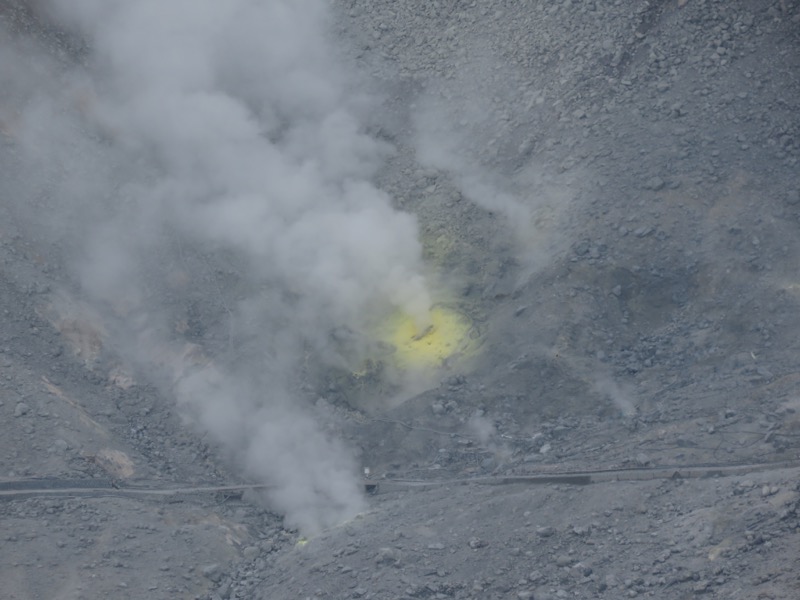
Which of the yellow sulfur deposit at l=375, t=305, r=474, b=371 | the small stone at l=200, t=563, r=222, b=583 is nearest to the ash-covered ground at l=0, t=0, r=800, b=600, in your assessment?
the small stone at l=200, t=563, r=222, b=583

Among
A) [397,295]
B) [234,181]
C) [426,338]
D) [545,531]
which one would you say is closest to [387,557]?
[545,531]

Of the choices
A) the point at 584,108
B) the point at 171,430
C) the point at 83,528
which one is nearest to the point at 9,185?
the point at 171,430

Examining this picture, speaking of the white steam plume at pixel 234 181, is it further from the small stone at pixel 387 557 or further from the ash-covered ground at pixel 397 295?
the small stone at pixel 387 557

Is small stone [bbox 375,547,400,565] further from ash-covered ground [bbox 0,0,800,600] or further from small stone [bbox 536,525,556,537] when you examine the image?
small stone [bbox 536,525,556,537]

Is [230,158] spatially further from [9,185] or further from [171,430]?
[171,430]

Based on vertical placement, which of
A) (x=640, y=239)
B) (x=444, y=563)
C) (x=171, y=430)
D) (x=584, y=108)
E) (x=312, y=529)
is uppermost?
(x=584, y=108)

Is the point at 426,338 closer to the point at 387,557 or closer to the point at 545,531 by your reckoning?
the point at 387,557
